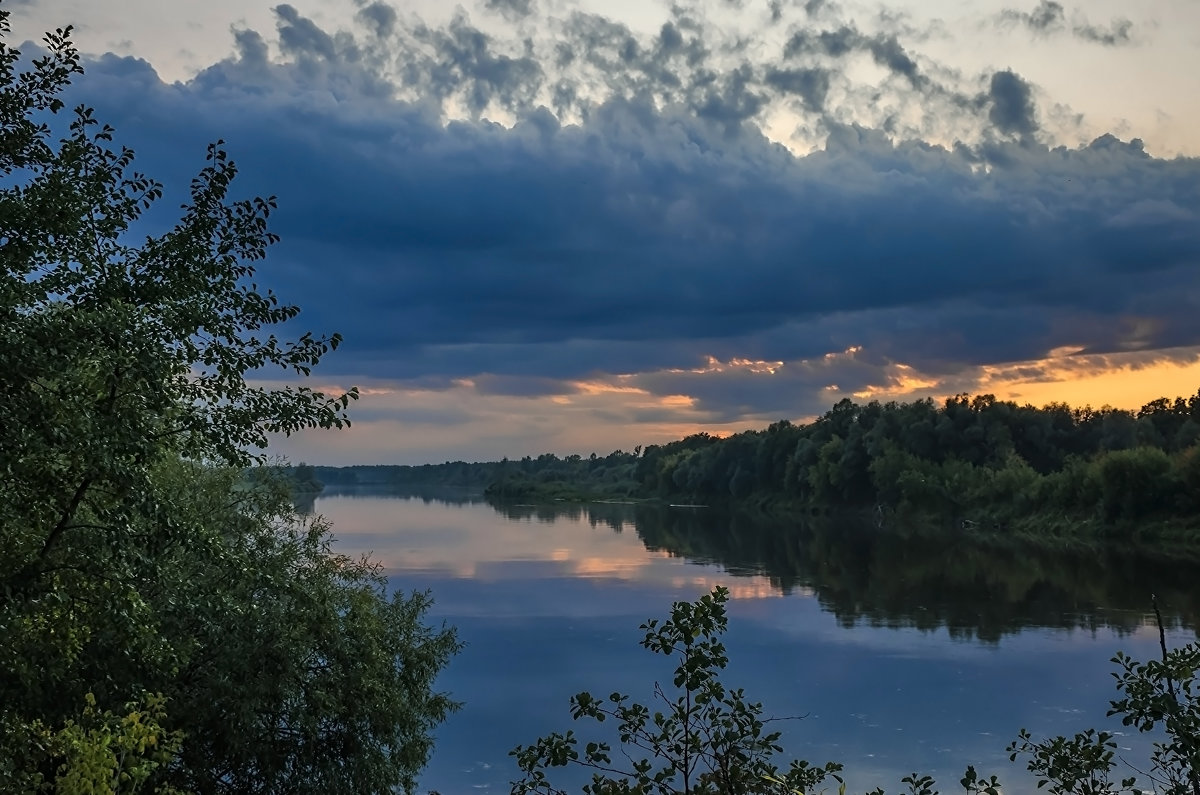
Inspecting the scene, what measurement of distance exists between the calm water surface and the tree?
3867mm

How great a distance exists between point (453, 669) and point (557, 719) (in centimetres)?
568

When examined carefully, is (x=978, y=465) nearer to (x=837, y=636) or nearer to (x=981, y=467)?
(x=981, y=467)

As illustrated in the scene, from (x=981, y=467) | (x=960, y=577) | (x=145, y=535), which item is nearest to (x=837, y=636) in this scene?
(x=960, y=577)

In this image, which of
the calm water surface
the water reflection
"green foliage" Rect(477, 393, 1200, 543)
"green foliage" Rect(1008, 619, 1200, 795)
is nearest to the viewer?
"green foliage" Rect(1008, 619, 1200, 795)

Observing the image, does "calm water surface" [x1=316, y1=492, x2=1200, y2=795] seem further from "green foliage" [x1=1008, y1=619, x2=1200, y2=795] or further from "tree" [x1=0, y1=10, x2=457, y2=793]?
"green foliage" [x1=1008, y1=619, x2=1200, y2=795]

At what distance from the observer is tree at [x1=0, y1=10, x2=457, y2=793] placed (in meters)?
6.39

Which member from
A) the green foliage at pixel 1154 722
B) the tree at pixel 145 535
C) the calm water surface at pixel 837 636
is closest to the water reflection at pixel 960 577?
the calm water surface at pixel 837 636

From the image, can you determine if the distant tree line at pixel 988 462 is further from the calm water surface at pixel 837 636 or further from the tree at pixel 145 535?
the tree at pixel 145 535

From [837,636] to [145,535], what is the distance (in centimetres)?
2601

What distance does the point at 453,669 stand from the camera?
85.7 ft

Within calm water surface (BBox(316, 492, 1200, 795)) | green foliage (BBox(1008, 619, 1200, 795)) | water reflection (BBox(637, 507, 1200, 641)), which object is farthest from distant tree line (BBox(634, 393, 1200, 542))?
green foliage (BBox(1008, 619, 1200, 795))

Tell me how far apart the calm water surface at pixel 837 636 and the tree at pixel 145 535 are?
3.87 metres

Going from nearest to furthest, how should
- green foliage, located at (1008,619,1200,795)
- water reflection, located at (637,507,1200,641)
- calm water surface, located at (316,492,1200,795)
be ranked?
green foliage, located at (1008,619,1200,795), calm water surface, located at (316,492,1200,795), water reflection, located at (637,507,1200,641)

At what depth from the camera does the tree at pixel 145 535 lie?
6.39 metres
